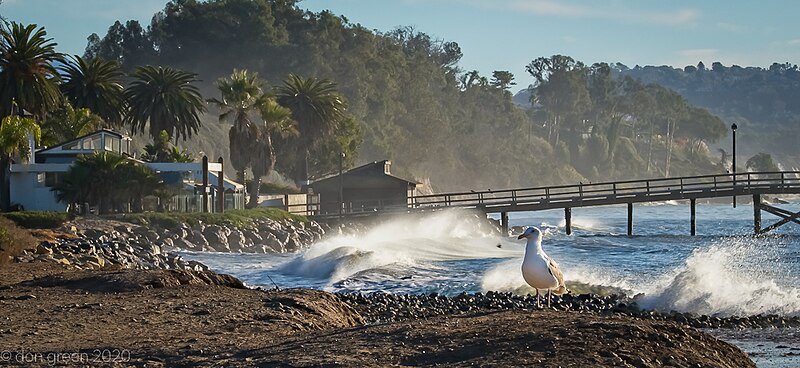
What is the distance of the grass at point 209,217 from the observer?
147 feet

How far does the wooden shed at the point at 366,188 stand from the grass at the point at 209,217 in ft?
32.4

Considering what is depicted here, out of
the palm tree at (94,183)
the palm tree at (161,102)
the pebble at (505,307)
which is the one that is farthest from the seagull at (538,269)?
the palm tree at (161,102)

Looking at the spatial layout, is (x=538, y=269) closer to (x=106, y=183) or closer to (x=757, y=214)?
(x=106, y=183)

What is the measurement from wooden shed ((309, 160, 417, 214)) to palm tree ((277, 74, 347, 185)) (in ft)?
17.9

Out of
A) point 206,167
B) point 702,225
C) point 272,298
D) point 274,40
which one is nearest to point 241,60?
point 274,40

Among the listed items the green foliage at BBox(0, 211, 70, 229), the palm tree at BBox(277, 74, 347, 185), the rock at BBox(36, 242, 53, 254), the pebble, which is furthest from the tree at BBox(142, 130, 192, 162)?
the pebble

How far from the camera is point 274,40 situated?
119938 mm

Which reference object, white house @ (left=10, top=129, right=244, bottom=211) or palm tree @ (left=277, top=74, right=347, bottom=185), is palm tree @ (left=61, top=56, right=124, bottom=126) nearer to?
white house @ (left=10, top=129, right=244, bottom=211)

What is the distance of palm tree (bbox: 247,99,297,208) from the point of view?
62125 mm

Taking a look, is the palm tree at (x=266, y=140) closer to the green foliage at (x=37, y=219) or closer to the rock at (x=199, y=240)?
the rock at (x=199, y=240)

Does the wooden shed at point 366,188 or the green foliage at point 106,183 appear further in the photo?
the wooden shed at point 366,188

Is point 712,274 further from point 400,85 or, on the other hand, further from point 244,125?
point 400,85

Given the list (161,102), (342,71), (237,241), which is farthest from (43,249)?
(342,71)

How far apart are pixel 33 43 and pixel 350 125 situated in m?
43.3
